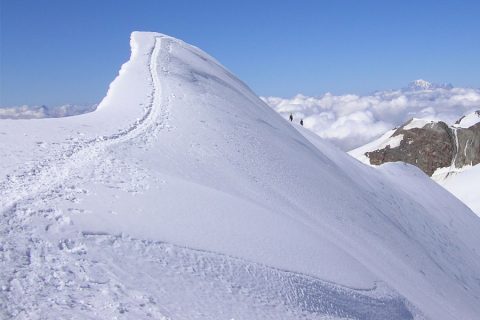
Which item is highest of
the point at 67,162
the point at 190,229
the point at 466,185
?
the point at 466,185

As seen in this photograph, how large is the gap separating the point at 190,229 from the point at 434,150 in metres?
82.6

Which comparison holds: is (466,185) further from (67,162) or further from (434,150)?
(67,162)

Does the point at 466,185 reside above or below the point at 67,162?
above

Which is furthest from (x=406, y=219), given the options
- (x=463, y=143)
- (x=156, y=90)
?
(x=463, y=143)

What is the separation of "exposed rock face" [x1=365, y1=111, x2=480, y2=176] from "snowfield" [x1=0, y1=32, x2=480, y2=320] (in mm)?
62231

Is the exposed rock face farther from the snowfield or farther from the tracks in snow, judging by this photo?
the tracks in snow

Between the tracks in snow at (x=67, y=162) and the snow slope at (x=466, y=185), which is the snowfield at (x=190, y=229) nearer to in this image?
the tracks in snow at (x=67, y=162)

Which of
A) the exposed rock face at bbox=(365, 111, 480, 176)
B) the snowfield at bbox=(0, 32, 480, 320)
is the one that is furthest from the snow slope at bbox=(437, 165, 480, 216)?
the snowfield at bbox=(0, 32, 480, 320)

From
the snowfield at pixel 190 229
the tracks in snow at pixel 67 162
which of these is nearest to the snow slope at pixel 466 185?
the snowfield at pixel 190 229

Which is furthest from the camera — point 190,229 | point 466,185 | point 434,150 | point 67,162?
point 434,150

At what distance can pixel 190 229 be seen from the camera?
31.0 feet

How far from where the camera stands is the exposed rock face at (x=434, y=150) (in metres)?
83.0

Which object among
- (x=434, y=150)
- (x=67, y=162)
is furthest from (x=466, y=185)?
(x=67, y=162)

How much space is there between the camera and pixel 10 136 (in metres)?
13.1
